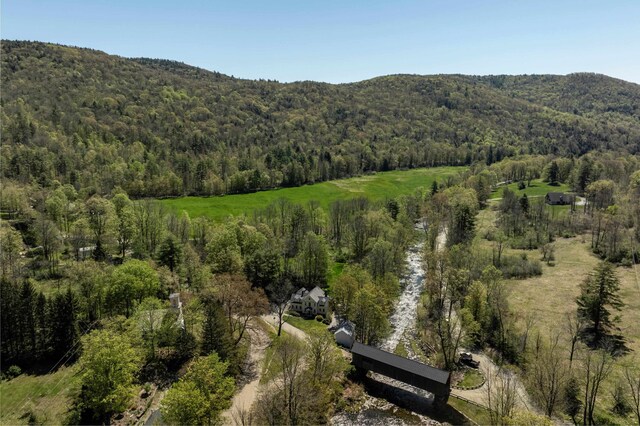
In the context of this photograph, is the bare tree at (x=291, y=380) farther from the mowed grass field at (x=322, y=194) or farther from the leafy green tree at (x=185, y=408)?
the mowed grass field at (x=322, y=194)

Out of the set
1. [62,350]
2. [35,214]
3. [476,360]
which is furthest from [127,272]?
[476,360]

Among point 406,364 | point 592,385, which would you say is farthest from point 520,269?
point 406,364

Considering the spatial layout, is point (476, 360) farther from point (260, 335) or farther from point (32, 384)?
point (32, 384)

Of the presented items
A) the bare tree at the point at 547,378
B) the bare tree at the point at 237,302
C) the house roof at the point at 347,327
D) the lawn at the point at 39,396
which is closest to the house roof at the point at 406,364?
the house roof at the point at 347,327

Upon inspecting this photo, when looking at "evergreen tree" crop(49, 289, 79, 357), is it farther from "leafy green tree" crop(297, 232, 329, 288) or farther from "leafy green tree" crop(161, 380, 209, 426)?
"leafy green tree" crop(297, 232, 329, 288)

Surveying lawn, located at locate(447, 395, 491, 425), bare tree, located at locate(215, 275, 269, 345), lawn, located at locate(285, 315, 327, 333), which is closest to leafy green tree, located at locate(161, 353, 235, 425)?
bare tree, located at locate(215, 275, 269, 345)

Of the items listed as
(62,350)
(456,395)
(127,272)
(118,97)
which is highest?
(118,97)
